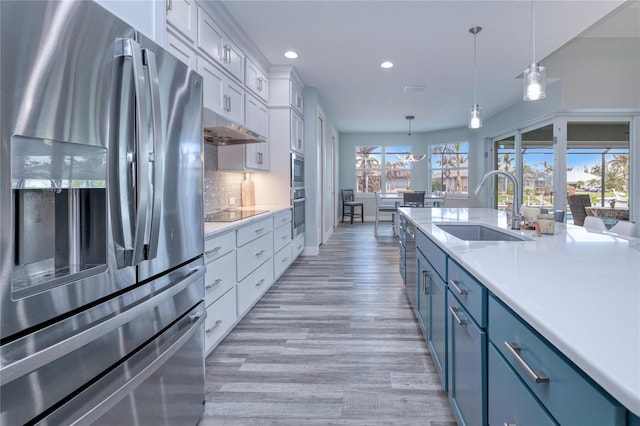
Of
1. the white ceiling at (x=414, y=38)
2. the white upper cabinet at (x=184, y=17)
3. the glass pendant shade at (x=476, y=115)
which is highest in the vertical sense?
the white ceiling at (x=414, y=38)

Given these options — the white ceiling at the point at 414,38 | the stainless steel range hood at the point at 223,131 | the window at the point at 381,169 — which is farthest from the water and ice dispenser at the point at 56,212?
the window at the point at 381,169

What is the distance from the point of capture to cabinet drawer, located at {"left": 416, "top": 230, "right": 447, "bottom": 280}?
1720mm

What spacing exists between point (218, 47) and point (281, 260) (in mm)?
2264

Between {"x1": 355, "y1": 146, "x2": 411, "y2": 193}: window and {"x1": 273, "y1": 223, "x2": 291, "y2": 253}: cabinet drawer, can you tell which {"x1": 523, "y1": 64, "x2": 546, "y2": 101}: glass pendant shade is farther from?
{"x1": 355, "y1": 146, "x2": 411, "y2": 193}: window

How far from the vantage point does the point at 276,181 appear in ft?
15.3

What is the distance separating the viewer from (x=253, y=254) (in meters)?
3.00

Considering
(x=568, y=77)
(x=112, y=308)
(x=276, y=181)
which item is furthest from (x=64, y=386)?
(x=568, y=77)

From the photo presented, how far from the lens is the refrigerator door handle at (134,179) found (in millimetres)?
1039

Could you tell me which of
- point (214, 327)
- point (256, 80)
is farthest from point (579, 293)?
point (256, 80)

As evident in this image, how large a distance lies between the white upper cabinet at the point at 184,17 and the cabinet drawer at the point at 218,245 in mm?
1386

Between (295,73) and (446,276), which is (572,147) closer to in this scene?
(295,73)

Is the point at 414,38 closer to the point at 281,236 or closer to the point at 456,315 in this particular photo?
the point at 281,236

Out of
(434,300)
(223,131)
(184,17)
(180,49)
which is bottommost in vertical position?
(434,300)

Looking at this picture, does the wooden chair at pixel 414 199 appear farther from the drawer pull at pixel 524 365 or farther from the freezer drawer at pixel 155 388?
the drawer pull at pixel 524 365
